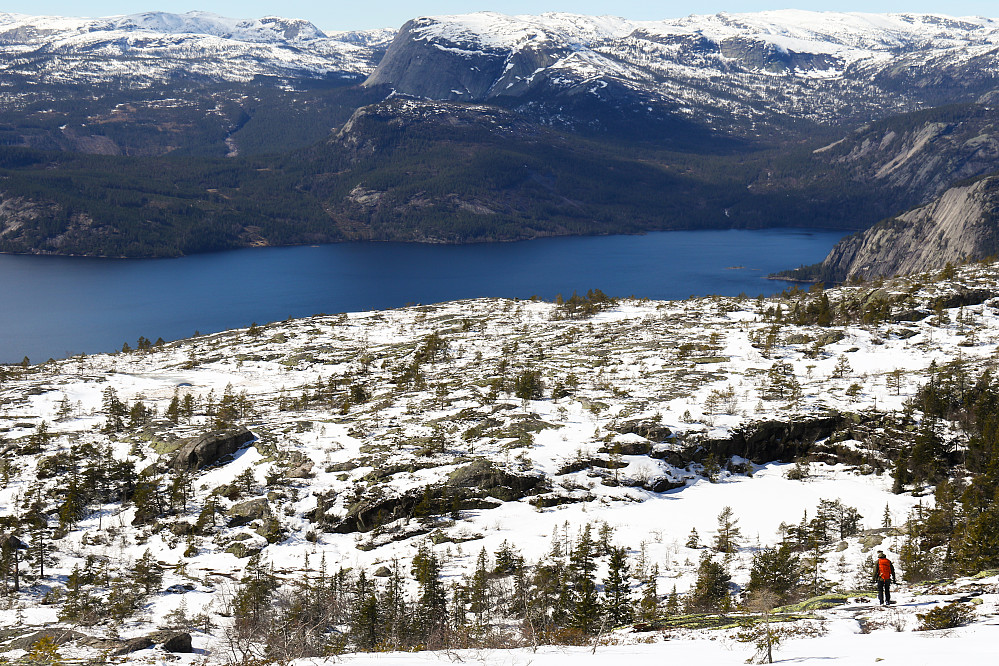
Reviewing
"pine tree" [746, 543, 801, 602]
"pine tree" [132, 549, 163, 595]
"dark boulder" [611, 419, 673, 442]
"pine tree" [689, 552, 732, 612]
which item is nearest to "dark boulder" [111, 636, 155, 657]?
"pine tree" [132, 549, 163, 595]

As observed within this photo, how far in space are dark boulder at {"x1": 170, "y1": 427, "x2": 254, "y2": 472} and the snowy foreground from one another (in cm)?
65

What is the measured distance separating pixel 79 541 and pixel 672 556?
21595 mm

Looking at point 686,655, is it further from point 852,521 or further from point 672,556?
point 852,521

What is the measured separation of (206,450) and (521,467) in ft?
47.4

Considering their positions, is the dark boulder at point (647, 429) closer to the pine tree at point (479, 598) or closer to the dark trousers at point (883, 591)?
the pine tree at point (479, 598)

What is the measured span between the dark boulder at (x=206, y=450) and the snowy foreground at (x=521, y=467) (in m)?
0.65

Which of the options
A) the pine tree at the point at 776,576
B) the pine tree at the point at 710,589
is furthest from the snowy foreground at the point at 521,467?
the pine tree at the point at 776,576

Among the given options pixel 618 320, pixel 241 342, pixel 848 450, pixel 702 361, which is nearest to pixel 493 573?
pixel 848 450

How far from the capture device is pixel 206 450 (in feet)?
113

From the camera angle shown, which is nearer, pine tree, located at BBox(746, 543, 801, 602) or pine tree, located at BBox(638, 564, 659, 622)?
pine tree, located at BBox(638, 564, 659, 622)

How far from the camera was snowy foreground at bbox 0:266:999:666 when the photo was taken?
1881cm

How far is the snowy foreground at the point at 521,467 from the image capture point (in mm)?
18812

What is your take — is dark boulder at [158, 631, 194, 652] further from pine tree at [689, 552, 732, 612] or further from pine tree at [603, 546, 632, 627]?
pine tree at [689, 552, 732, 612]

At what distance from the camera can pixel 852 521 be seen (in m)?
27.4
